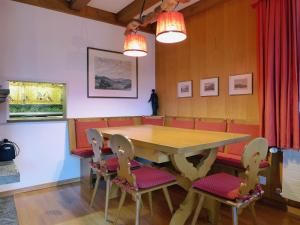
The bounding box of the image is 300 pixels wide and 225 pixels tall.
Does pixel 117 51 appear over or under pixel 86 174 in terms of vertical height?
over

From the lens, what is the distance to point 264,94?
278 cm

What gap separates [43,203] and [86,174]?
0.72m

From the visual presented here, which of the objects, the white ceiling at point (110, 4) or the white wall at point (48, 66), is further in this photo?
the white ceiling at point (110, 4)

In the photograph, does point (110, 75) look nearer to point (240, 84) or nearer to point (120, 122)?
point (120, 122)

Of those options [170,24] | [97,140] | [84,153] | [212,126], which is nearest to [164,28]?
[170,24]

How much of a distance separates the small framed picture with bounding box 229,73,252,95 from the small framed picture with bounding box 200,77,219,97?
0.23 meters

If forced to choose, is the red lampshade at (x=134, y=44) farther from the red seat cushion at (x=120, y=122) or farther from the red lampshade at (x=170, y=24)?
the red seat cushion at (x=120, y=122)

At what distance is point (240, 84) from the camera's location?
10.5ft

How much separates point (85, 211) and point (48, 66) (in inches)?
81.0

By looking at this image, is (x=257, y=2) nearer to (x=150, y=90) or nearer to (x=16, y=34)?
(x=150, y=90)

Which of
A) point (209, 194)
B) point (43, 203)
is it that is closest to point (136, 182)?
point (209, 194)

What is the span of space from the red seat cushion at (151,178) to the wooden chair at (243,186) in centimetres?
26

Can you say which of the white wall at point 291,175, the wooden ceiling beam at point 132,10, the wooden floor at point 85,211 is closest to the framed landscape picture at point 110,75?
the wooden ceiling beam at point 132,10

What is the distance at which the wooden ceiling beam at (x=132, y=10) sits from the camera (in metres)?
3.48
